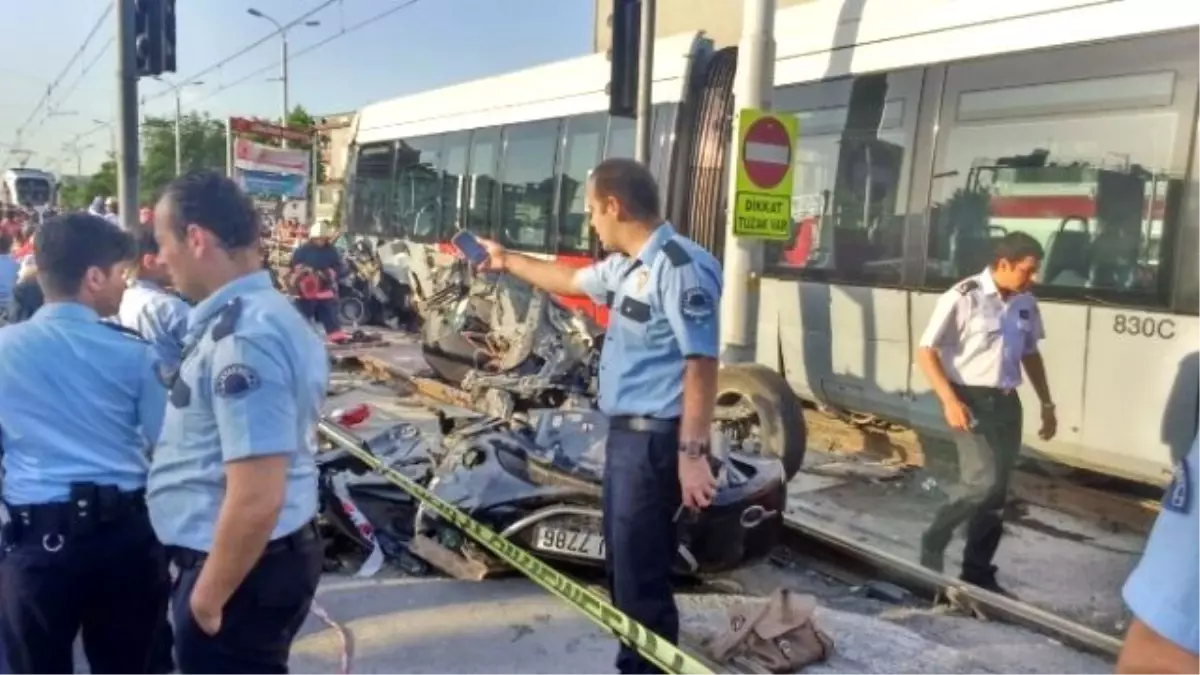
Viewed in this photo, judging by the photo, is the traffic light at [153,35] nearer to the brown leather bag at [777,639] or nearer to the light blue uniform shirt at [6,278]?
the light blue uniform shirt at [6,278]

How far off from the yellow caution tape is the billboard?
21.1 m

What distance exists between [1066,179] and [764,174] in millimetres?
1938

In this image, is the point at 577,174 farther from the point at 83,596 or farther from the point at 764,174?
the point at 83,596

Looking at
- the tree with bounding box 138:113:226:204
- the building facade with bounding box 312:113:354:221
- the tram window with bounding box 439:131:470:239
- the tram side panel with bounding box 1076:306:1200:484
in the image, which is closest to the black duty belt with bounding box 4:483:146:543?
the tram side panel with bounding box 1076:306:1200:484

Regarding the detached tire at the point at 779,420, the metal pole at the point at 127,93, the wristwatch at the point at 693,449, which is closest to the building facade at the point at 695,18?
the metal pole at the point at 127,93

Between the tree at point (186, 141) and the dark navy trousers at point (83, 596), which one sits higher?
the tree at point (186, 141)

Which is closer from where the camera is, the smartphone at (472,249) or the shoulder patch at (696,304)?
the shoulder patch at (696,304)

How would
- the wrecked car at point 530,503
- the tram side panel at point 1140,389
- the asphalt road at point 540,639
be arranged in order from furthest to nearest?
the tram side panel at point 1140,389, the wrecked car at point 530,503, the asphalt road at point 540,639

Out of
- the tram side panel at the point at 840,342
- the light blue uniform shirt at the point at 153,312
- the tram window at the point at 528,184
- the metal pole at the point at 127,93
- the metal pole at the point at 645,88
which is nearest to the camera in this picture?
the light blue uniform shirt at the point at 153,312

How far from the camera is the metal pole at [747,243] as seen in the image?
25.2 feet

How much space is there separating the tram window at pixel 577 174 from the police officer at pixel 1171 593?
32.2 feet

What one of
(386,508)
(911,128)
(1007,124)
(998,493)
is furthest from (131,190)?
(998,493)

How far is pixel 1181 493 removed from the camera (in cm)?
126

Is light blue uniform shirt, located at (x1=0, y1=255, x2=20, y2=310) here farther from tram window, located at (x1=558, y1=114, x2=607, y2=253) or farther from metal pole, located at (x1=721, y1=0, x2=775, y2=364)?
metal pole, located at (x1=721, y1=0, x2=775, y2=364)
